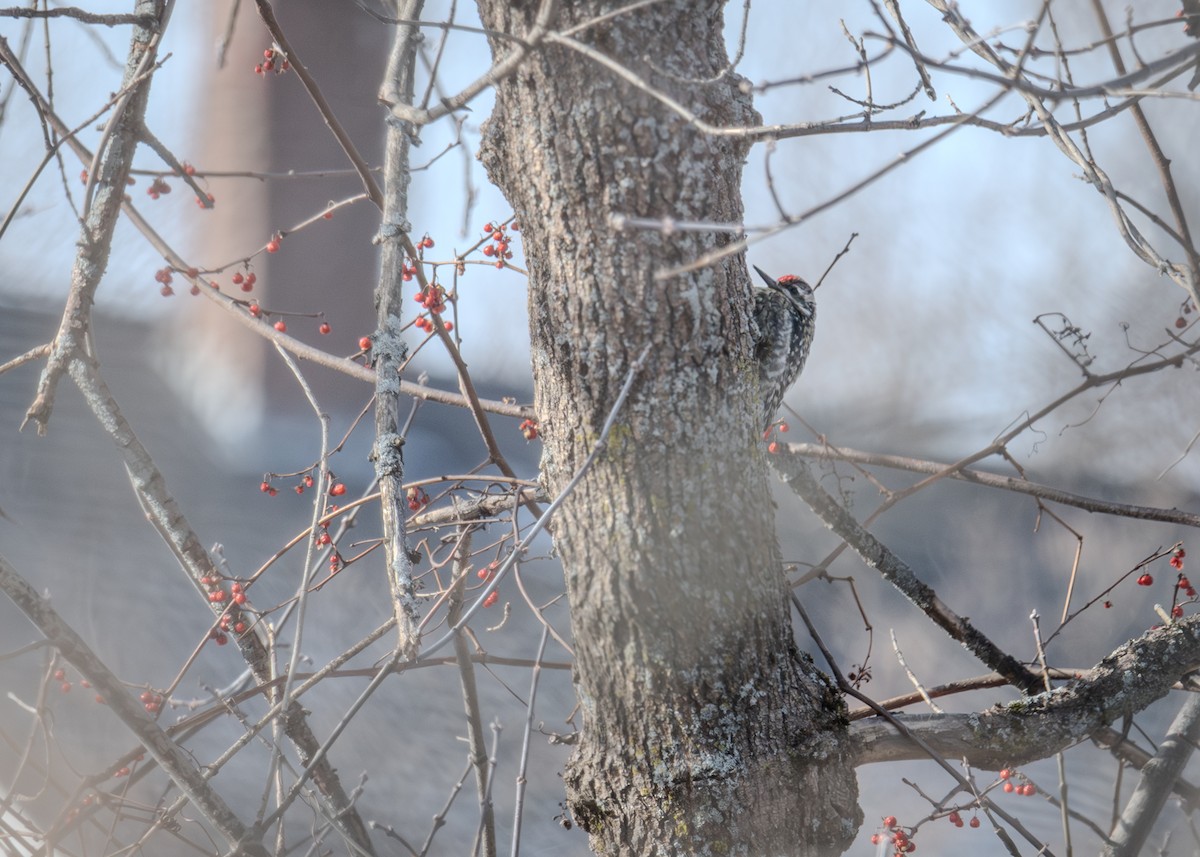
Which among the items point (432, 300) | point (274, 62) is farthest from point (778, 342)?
point (274, 62)

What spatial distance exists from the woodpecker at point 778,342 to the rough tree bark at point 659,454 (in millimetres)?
332

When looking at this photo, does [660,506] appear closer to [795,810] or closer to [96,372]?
[795,810]

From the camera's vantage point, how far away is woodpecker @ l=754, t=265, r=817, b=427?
39.2 inches

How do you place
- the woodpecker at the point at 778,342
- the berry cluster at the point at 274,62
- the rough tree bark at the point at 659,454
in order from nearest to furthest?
the rough tree bark at the point at 659,454 → the berry cluster at the point at 274,62 → the woodpecker at the point at 778,342

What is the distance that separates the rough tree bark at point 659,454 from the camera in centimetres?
60

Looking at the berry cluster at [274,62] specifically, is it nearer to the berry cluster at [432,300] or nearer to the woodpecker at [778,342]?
the berry cluster at [432,300]

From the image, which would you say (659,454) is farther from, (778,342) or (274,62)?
(274,62)

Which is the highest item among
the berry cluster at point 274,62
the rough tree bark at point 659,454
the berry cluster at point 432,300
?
the berry cluster at point 274,62

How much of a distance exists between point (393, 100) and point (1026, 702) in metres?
0.73

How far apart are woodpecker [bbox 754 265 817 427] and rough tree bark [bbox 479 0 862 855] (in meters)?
0.33

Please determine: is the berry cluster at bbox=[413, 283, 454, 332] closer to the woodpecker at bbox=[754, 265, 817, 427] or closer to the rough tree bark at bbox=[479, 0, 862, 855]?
the rough tree bark at bbox=[479, 0, 862, 855]

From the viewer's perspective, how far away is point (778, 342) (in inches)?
39.8

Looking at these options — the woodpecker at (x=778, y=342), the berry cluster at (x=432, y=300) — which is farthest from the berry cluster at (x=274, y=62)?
the woodpecker at (x=778, y=342)

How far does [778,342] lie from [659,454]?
1.43ft
